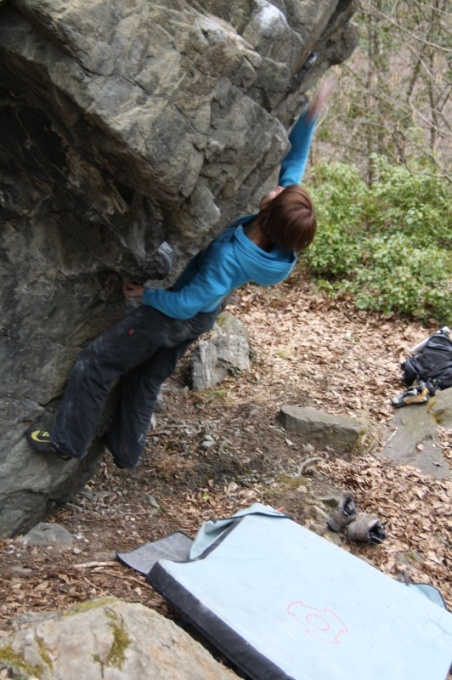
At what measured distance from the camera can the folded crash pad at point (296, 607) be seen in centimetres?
348

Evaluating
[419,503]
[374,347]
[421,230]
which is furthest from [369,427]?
[421,230]

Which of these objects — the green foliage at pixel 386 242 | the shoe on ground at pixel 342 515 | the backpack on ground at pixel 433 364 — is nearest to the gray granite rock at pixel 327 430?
the shoe on ground at pixel 342 515

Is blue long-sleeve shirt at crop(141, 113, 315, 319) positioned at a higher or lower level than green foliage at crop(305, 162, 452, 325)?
higher

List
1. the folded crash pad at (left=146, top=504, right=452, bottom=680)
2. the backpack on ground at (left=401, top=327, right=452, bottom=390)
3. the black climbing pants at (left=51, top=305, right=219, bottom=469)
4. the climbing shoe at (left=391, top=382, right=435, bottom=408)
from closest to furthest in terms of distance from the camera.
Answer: the folded crash pad at (left=146, top=504, right=452, bottom=680)
the black climbing pants at (left=51, top=305, right=219, bottom=469)
the climbing shoe at (left=391, top=382, right=435, bottom=408)
the backpack on ground at (left=401, top=327, right=452, bottom=390)

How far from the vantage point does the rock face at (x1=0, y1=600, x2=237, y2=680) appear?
274cm

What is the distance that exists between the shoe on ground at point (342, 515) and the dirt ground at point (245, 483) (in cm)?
14

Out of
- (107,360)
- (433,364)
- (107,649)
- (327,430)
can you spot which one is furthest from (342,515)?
(433,364)

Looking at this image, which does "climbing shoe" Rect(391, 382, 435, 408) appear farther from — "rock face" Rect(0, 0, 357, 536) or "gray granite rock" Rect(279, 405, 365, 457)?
"rock face" Rect(0, 0, 357, 536)

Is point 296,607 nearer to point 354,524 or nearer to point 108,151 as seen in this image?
point 354,524

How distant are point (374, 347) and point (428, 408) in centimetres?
191

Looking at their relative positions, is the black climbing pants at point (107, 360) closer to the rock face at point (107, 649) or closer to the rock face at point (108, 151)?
the rock face at point (108, 151)

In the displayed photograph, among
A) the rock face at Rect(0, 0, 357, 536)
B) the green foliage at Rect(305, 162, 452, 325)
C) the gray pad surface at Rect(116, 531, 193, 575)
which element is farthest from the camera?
the green foliage at Rect(305, 162, 452, 325)

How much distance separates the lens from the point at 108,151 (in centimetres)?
345

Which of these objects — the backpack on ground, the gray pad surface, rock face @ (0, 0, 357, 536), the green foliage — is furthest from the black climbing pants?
the green foliage
